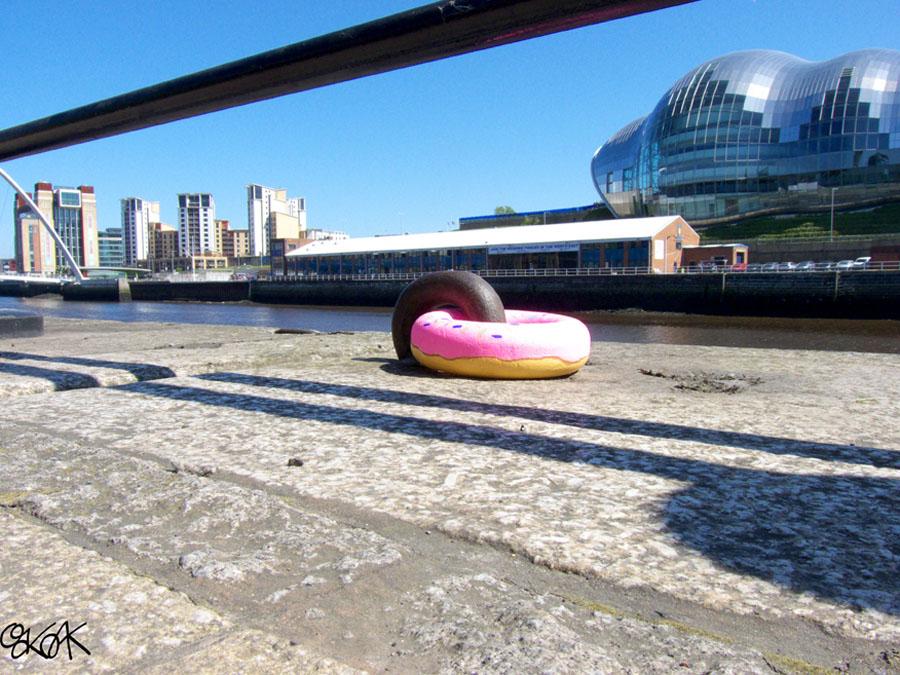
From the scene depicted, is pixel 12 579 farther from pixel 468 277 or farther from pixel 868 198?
pixel 868 198

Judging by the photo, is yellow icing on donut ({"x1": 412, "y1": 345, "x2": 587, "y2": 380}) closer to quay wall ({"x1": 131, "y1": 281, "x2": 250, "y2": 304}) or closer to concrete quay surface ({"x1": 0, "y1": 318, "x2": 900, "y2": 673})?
concrete quay surface ({"x1": 0, "y1": 318, "x2": 900, "y2": 673})

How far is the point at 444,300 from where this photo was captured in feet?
29.5

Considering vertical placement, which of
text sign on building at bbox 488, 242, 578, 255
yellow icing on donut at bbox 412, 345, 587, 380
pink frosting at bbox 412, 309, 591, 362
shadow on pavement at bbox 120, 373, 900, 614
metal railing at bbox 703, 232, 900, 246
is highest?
metal railing at bbox 703, 232, 900, 246

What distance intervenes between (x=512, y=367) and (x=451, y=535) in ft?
15.6

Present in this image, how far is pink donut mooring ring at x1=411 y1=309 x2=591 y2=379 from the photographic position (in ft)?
25.3

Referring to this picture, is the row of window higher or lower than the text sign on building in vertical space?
lower

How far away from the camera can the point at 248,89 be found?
655 centimetres

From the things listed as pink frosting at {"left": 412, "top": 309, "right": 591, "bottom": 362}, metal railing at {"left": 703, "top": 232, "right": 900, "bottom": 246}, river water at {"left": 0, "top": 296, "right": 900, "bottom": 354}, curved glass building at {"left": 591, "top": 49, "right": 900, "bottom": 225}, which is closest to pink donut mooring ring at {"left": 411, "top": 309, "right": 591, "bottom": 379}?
pink frosting at {"left": 412, "top": 309, "right": 591, "bottom": 362}

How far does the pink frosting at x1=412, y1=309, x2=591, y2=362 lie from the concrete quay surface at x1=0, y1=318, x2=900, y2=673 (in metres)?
1.43

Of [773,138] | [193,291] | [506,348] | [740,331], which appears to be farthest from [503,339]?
[773,138]

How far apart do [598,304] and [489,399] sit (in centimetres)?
3924

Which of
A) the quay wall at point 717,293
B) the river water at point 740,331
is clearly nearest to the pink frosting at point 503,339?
the river water at point 740,331

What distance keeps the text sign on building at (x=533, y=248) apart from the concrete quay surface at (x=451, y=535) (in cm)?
5277

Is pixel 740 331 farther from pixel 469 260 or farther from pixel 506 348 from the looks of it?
pixel 469 260
